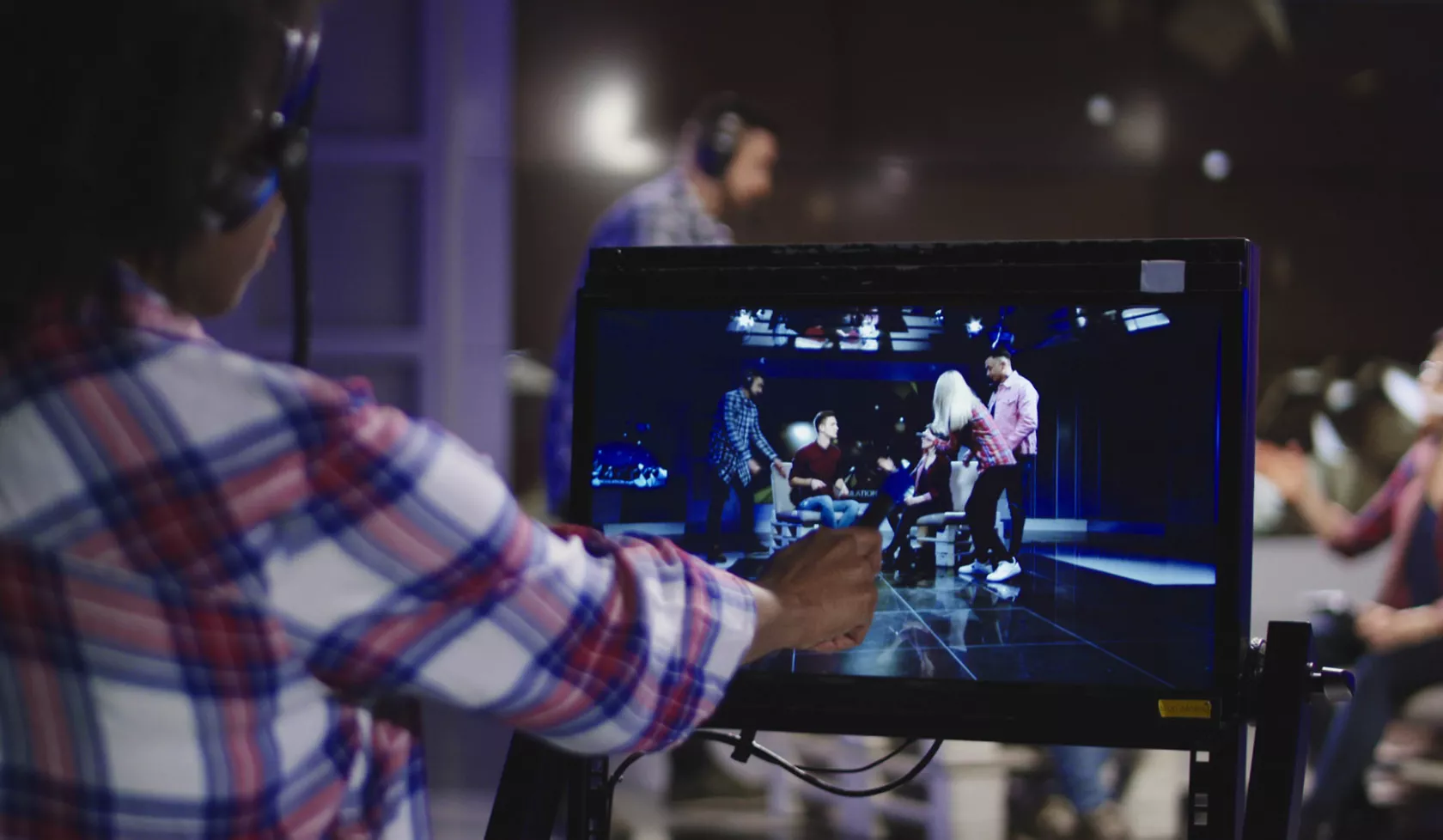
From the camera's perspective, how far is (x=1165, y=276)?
0.79 metres

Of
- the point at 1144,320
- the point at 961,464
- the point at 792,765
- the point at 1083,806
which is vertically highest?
the point at 1144,320

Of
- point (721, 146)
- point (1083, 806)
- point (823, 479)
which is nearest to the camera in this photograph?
point (823, 479)

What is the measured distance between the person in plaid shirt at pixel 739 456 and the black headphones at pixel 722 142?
206cm

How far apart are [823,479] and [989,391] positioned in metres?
0.14

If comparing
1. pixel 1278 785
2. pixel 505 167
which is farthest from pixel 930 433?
pixel 505 167

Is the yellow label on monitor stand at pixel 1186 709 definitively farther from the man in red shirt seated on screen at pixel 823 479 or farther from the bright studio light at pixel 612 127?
the bright studio light at pixel 612 127

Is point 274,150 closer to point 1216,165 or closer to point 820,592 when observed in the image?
point 820,592

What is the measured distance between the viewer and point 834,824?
8.20ft

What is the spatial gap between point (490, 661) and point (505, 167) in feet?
8.96

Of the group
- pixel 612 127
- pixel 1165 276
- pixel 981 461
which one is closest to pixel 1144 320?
pixel 1165 276

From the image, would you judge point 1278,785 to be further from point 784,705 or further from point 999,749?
point 999,749

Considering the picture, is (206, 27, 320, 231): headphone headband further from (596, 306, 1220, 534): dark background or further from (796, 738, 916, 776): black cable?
(796, 738, 916, 776): black cable

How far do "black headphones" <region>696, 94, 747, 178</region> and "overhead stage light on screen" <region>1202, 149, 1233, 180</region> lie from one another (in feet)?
Result: 4.25

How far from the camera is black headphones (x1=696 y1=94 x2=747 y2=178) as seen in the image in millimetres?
2854
